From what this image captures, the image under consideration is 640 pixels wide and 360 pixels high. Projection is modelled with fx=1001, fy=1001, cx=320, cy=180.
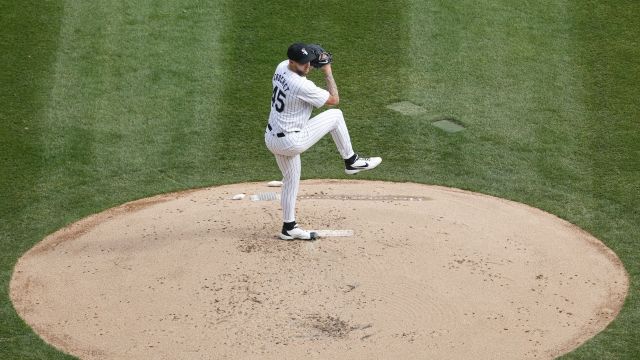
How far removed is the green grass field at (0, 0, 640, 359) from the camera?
1347 centimetres

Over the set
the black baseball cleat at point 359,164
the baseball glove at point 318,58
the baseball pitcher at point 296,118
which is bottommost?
the black baseball cleat at point 359,164

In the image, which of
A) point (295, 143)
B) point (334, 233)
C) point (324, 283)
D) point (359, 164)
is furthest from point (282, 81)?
point (324, 283)

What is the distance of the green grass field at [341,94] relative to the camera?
13.5 meters

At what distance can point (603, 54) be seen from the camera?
1633 cm

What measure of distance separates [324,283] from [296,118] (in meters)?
1.87

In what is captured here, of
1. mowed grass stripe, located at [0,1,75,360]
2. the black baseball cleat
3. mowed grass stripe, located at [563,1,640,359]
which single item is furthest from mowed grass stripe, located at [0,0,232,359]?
mowed grass stripe, located at [563,1,640,359]

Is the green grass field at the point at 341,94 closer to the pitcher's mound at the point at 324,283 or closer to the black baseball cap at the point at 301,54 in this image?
the pitcher's mound at the point at 324,283

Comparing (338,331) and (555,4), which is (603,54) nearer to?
(555,4)

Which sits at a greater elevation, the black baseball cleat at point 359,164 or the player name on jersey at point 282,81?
the player name on jersey at point 282,81

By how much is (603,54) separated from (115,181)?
8139 millimetres

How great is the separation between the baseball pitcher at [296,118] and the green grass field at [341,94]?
242 cm

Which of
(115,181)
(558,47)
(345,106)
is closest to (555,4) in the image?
(558,47)

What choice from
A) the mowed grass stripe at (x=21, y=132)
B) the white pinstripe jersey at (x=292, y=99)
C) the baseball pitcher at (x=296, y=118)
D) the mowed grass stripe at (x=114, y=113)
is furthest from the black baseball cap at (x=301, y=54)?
the mowed grass stripe at (x=21, y=132)

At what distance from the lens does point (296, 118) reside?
11062 millimetres
